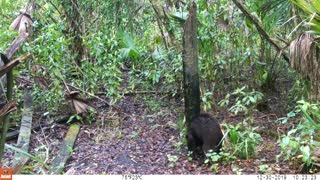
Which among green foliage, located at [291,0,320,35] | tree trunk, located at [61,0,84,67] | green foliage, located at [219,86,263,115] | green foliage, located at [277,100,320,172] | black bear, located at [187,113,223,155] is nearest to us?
green foliage, located at [277,100,320,172]

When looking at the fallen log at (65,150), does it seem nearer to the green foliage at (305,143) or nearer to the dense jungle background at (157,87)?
the dense jungle background at (157,87)

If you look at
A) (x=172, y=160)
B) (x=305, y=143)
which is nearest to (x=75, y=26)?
(x=172, y=160)

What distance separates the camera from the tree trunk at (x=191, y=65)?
4.05 metres

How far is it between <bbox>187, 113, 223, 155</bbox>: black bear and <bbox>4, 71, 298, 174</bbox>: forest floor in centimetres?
15

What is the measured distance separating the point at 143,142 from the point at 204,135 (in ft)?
3.40

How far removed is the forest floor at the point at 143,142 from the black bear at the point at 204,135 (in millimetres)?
153

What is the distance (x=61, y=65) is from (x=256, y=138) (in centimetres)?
284

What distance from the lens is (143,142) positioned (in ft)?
15.5

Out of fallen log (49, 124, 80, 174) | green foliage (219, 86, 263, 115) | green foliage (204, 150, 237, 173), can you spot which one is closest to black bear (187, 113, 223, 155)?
green foliage (204, 150, 237, 173)

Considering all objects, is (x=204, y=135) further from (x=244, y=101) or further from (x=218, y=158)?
(x=244, y=101)

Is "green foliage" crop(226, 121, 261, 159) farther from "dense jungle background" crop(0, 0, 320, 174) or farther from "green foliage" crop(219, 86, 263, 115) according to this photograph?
"green foliage" crop(219, 86, 263, 115)

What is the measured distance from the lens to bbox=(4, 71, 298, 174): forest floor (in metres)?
3.86

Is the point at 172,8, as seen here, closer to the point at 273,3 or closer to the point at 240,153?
the point at 273,3

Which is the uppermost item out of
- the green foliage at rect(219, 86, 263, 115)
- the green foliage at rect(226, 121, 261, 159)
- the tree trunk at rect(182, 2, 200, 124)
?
the tree trunk at rect(182, 2, 200, 124)
